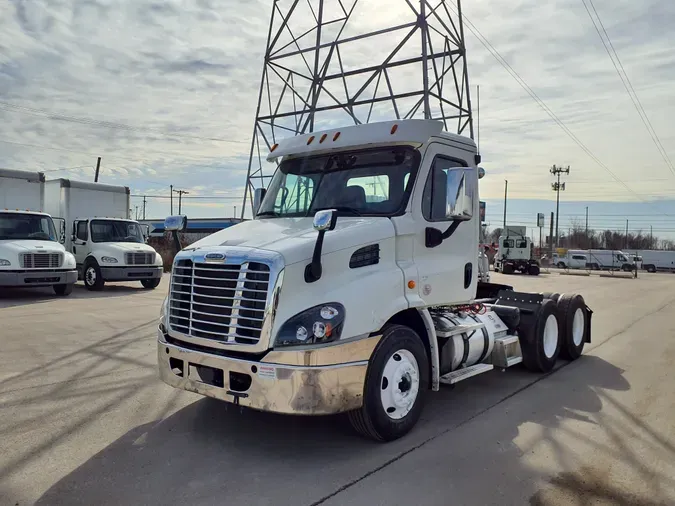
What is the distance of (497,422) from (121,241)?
1566cm

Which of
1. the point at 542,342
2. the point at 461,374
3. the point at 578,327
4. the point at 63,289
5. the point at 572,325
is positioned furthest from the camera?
the point at 63,289

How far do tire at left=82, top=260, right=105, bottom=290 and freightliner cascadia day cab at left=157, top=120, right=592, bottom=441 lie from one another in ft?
43.0

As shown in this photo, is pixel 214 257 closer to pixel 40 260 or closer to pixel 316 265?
pixel 316 265

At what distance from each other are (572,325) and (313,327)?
5.39 m

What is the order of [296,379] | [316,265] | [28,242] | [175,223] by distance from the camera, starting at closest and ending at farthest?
[296,379], [316,265], [175,223], [28,242]

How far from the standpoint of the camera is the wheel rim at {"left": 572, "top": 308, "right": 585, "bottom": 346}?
816cm

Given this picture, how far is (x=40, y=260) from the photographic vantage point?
48.2 ft

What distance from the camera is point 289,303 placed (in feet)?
13.6

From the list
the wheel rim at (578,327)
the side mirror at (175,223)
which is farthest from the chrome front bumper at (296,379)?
the wheel rim at (578,327)

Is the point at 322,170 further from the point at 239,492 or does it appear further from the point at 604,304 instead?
the point at 604,304

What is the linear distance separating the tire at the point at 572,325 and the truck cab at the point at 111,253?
44.8ft

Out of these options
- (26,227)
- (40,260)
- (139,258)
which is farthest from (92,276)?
(40,260)

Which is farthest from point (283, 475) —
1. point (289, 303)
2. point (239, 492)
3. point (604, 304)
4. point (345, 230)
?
→ point (604, 304)

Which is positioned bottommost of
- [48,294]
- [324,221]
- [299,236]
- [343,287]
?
[48,294]
